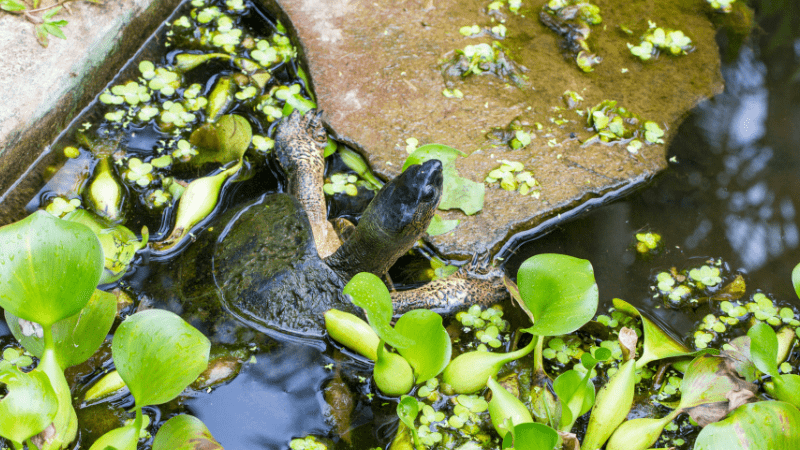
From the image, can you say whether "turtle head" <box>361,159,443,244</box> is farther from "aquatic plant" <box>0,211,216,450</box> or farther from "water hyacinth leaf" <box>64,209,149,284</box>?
"water hyacinth leaf" <box>64,209,149,284</box>

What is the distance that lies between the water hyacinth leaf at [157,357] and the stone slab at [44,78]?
1.49 meters

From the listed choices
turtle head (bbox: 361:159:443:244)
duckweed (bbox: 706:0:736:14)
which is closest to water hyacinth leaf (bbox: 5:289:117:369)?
turtle head (bbox: 361:159:443:244)

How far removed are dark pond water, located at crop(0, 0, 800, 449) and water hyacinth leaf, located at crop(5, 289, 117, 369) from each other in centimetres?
A: 39

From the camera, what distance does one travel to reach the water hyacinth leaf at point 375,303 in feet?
5.98

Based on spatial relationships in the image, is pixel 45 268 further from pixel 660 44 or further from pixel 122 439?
pixel 660 44

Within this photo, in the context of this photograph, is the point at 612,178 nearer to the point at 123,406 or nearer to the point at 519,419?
the point at 519,419

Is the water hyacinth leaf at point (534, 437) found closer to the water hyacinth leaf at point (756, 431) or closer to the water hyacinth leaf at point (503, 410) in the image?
the water hyacinth leaf at point (503, 410)

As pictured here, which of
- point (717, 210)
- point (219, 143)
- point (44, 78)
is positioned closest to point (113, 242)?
point (219, 143)

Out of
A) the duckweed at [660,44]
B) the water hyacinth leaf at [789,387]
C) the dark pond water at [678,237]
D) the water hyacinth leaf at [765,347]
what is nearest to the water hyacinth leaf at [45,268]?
the dark pond water at [678,237]

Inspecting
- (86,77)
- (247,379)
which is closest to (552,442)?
(247,379)

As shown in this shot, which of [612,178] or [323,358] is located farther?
[612,178]

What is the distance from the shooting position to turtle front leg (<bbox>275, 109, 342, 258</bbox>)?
298 centimetres

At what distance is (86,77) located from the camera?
3133 mm

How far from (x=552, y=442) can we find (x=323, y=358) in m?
1.12
